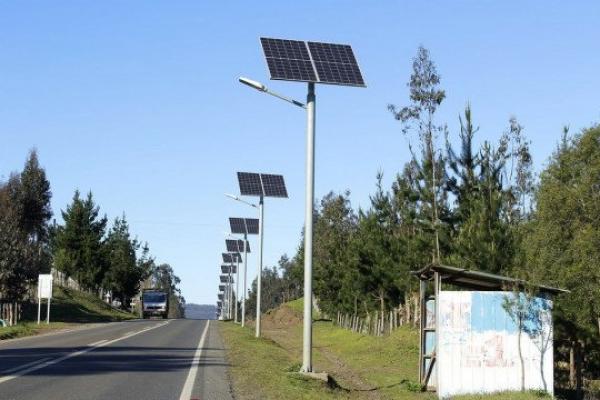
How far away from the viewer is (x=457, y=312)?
762 inches

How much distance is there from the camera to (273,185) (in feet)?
134

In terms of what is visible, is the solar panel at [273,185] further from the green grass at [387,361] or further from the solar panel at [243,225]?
the solar panel at [243,225]

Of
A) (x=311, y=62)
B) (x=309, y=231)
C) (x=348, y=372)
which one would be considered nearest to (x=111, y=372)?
(x=309, y=231)

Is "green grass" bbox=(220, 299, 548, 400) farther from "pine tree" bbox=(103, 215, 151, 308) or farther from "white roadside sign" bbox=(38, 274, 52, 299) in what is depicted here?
"pine tree" bbox=(103, 215, 151, 308)

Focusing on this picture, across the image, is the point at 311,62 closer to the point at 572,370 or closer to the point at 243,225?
the point at 572,370

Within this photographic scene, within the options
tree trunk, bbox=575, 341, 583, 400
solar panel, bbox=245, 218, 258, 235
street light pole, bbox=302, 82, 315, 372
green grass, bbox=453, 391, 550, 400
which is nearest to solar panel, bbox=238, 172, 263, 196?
solar panel, bbox=245, 218, 258, 235

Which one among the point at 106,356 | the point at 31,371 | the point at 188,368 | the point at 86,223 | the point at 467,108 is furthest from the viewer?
the point at 86,223

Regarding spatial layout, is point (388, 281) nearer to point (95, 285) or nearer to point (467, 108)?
point (467, 108)

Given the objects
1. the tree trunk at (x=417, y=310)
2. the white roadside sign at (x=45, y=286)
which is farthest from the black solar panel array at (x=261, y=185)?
the white roadside sign at (x=45, y=286)

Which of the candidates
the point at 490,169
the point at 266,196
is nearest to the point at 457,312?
the point at 490,169

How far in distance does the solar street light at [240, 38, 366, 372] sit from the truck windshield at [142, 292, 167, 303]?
64972 millimetres

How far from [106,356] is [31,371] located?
4903 millimetres

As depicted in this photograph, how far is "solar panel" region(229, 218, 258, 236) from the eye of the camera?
57.0m

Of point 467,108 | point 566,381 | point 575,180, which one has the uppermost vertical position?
point 467,108
